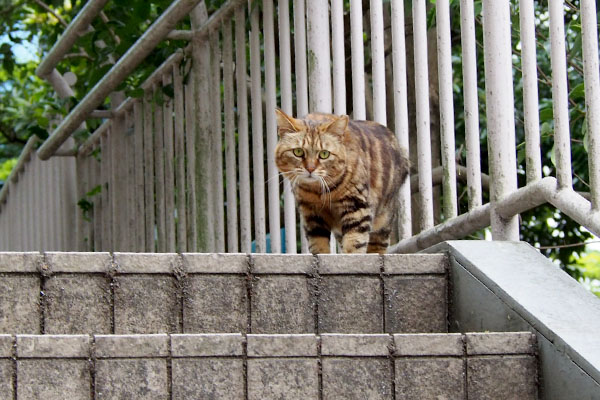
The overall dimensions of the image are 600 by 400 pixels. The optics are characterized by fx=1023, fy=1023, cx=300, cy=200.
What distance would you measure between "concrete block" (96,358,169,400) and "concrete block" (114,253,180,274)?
1.76 ft

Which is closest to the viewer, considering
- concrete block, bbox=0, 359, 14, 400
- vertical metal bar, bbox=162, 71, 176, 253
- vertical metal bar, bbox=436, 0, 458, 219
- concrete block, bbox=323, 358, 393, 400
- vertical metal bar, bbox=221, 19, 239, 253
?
concrete block, bbox=0, 359, 14, 400

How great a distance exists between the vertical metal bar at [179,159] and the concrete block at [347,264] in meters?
2.86

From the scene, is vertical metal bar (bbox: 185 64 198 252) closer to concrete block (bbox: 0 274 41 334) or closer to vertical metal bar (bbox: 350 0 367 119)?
vertical metal bar (bbox: 350 0 367 119)

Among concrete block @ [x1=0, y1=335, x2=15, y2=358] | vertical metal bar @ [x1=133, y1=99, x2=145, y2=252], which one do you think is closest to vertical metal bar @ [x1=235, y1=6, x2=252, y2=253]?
vertical metal bar @ [x1=133, y1=99, x2=145, y2=252]

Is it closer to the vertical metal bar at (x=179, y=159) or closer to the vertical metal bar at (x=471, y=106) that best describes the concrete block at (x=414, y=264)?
the vertical metal bar at (x=471, y=106)

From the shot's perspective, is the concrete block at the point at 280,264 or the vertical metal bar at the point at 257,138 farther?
the vertical metal bar at the point at 257,138

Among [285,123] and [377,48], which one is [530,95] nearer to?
[377,48]

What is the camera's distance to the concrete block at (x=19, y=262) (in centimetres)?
276

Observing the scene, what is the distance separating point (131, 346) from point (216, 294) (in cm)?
56

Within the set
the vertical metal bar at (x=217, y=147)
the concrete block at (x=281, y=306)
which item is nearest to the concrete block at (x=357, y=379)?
the concrete block at (x=281, y=306)

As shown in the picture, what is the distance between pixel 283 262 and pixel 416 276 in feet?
1.31

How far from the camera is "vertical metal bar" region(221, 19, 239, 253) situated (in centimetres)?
509

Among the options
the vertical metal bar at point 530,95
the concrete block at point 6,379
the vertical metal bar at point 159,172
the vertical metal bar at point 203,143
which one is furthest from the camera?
the vertical metal bar at point 159,172

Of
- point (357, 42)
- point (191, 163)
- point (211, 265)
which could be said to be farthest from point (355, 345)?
point (191, 163)
